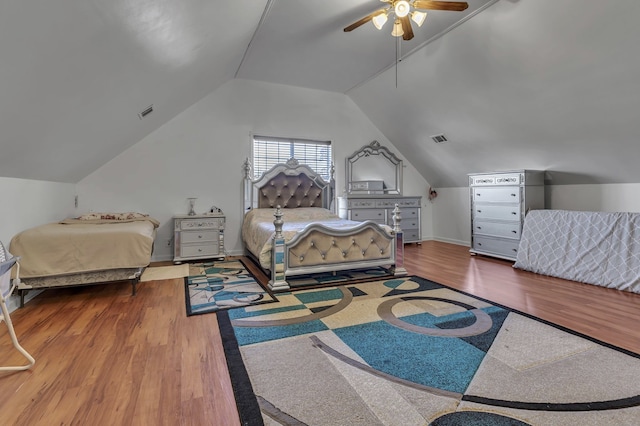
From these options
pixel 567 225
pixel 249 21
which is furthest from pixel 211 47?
pixel 567 225

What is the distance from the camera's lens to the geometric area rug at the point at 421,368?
1.49 m

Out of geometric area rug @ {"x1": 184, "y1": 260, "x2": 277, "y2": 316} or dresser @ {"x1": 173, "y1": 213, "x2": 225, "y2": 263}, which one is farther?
dresser @ {"x1": 173, "y1": 213, "x2": 225, "y2": 263}

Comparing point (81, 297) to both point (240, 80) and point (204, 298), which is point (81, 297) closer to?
point (204, 298)

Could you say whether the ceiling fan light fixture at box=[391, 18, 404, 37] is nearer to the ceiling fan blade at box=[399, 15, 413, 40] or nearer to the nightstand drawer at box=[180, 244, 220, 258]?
the ceiling fan blade at box=[399, 15, 413, 40]

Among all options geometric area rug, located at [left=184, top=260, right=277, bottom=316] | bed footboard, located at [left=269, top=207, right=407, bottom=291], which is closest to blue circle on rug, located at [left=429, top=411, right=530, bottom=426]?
geometric area rug, located at [left=184, top=260, right=277, bottom=316]

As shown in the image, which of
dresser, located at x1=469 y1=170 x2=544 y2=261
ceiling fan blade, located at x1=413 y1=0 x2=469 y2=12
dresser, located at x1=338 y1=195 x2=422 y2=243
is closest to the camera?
ceiling fan blade, located at x1=413 y1=0 x2=469 y2=12

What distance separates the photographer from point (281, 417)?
146 centimetres

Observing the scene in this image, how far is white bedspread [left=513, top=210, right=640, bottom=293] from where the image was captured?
133 inches

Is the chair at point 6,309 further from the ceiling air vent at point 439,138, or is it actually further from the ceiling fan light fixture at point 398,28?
the ceiling air vent at point 439,138

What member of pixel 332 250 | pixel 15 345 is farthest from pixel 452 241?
pixel 15 345

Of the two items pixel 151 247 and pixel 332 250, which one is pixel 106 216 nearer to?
pixel 151 247

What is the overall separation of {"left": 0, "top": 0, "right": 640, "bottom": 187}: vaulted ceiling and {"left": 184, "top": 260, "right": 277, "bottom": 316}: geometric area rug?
73.7 inches

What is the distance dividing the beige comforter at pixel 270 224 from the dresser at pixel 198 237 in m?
0.45

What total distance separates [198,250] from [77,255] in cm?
190
